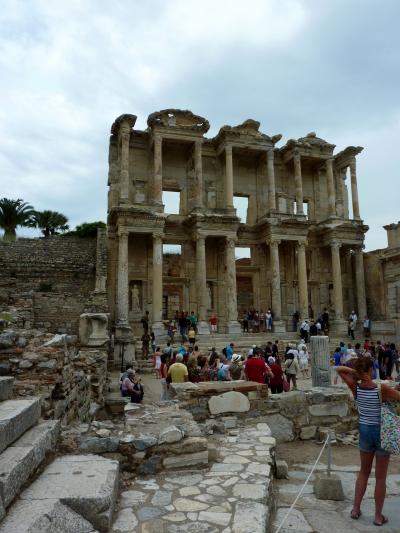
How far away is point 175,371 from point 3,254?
22497mm

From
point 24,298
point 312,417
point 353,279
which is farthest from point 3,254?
point 312,417

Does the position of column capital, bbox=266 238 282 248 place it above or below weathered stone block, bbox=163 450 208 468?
above

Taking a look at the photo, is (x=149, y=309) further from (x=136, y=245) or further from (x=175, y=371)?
(x=175, y=371)

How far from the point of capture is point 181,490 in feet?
13.2

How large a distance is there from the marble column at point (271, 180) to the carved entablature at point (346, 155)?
554 cm

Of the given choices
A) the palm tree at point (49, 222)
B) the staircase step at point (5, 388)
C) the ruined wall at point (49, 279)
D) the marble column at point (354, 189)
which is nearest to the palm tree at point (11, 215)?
the palm tree at point (49, 222)

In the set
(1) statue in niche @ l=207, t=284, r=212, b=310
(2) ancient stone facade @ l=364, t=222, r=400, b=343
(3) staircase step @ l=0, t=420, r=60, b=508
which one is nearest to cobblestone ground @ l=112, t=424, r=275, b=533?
(3) staircase step @ l=0, t=420, r=60, b=508

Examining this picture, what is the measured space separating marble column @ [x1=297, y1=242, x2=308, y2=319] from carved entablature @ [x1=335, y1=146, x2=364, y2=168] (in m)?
7.54

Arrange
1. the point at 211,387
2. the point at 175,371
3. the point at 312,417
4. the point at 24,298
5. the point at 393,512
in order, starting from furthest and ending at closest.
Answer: the point at 24,298
the point at 175,371
the point at 312,417
the point at 211,387
the point at 393,512

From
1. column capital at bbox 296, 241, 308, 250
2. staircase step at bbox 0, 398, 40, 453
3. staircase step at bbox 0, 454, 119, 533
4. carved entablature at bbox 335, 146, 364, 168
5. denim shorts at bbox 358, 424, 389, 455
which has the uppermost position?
carved entablature at bbox 335, 146, 364, 168

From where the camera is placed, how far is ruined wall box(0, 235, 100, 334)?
20.6 metres

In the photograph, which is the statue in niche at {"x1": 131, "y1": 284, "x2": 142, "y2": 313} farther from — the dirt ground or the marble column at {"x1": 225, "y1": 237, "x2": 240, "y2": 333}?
the dirt ground

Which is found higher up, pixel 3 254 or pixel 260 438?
pixel 3 254

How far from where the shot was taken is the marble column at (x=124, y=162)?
950 inches
